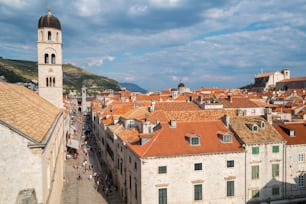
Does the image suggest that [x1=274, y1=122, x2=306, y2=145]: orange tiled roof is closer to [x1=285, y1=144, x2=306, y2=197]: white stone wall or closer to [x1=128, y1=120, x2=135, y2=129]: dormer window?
[x1=285, y1=144, x2=306, y2=197]: white stone wall

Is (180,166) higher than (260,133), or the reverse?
(260,133)

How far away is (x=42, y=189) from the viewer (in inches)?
600

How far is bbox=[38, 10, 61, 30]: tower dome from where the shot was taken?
4809 cm

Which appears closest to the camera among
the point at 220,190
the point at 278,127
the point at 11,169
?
the point at 11,169

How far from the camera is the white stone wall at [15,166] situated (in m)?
14.8

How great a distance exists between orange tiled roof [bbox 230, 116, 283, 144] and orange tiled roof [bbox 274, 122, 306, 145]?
1.75 metres

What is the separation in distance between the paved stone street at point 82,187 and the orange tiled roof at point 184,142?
9966 mm

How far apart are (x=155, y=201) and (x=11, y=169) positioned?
58.4 feet

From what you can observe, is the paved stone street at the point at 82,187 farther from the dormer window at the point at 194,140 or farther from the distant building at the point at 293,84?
the distant building at the point at 293,84

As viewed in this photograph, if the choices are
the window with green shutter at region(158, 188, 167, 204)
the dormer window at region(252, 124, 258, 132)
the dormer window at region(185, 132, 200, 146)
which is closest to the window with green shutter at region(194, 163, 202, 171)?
the dormer window at region(185, 132, 200, 146)

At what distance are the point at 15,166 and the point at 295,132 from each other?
3323 cm

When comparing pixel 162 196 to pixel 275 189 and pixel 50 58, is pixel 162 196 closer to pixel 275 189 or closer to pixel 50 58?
pixel 275 189

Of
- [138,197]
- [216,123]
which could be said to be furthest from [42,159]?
[216,123]

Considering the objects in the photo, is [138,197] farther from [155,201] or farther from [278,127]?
[278,127]
